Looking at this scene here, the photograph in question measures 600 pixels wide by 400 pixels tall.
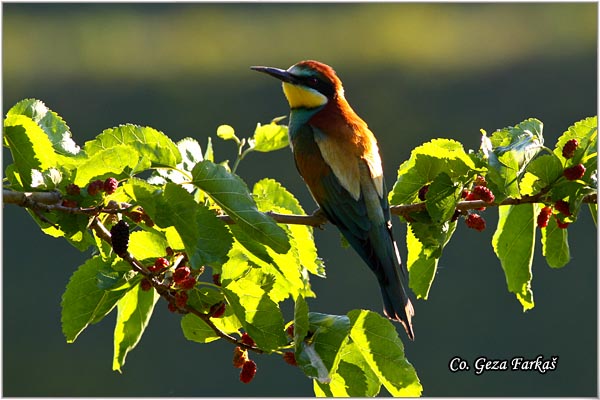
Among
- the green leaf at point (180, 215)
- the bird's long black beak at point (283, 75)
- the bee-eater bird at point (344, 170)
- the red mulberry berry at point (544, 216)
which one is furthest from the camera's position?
the bird's long black beak at point (283, 75)

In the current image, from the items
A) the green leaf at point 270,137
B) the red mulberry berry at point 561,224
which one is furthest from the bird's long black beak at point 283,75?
the red mulberry berry at point 561,224

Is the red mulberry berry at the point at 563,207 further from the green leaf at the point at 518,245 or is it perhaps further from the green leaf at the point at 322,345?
the green leaf at the point at 322,345

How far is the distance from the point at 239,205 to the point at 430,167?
298 millimetres

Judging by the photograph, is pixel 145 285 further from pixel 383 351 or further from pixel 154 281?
pixel 383 351

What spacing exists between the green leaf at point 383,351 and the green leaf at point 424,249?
6.7 inches

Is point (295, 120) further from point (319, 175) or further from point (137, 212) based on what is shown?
point (137, 212)

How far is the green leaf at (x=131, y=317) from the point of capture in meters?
1.05

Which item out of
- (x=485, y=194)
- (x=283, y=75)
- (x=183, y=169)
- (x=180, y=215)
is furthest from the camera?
(x=283, y=75)

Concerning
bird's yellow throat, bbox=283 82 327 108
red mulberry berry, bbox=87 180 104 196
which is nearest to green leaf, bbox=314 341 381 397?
red mulberry berry, bbox=87 180 104 196

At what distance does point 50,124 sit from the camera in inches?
39.3

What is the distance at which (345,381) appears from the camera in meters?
0.99

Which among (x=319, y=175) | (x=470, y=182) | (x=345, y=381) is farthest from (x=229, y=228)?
(x=319, y=175)

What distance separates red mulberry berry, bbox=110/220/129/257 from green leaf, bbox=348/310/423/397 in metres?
0.27

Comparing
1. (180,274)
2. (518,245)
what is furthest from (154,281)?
(518,245)
